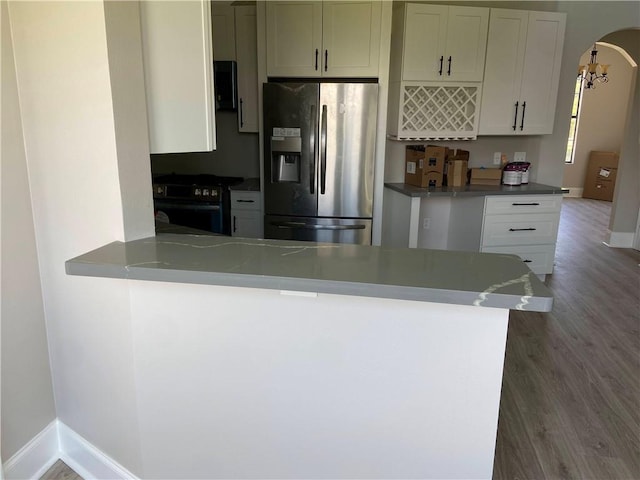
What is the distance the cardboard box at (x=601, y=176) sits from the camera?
833 cm

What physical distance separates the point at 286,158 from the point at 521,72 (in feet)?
6.95

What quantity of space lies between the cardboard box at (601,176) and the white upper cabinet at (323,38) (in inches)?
267

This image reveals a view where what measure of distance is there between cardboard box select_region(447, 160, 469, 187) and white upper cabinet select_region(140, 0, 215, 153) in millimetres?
2797

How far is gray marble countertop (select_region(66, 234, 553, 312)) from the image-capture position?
1.12m

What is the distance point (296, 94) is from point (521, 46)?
1963mm

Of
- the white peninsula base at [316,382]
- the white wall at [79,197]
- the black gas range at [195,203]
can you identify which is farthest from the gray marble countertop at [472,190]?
the white wall at [79,197]

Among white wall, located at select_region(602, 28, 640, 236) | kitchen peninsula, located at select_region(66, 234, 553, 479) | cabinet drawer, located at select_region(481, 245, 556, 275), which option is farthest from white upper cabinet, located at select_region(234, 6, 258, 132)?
white wall, located at select_region(602, 28, 640, 236)

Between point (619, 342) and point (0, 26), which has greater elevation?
point (0, 26)

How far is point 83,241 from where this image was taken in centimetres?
159

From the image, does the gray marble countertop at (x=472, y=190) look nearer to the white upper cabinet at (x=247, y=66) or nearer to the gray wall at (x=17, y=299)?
the white upper cabinet at (x=247, y=66)

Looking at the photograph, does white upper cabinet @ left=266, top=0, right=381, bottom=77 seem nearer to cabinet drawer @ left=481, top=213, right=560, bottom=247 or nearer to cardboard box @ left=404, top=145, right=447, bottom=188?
cardboard box @ left=404, top=145, right=447, bottom=188

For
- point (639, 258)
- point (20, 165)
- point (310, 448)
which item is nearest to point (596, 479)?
point (310, 448)

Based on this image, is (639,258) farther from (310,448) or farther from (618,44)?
(310,448)

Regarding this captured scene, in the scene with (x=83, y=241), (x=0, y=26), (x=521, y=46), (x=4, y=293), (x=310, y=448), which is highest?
(x=521, y=46)
